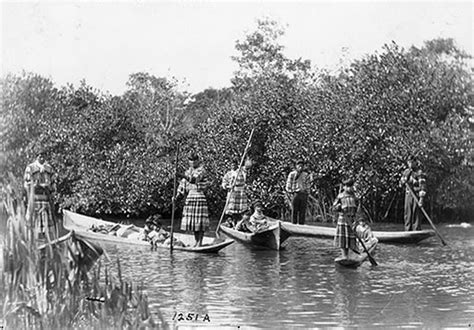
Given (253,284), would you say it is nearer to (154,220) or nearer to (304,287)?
(304,287)

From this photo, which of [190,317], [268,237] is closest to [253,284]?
[190,317]

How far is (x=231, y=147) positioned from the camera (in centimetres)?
1998

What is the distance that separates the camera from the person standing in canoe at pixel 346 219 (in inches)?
445

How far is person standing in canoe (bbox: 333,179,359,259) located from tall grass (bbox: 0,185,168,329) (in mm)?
5159

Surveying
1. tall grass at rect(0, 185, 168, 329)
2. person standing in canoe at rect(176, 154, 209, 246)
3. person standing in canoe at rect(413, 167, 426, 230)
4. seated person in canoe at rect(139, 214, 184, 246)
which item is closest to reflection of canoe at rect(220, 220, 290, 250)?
person standing in canoe at rect(176, 154, 209, 246)

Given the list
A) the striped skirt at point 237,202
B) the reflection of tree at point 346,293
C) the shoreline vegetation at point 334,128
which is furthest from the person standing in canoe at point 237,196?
the reflection of tree at point 346,293

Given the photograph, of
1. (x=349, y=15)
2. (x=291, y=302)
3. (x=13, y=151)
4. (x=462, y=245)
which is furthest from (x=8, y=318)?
(x=462, y=245)

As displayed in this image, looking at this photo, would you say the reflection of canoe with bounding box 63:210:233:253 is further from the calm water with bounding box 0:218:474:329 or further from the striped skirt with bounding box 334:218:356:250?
the striped skirt with bounding box 334:218:356:250

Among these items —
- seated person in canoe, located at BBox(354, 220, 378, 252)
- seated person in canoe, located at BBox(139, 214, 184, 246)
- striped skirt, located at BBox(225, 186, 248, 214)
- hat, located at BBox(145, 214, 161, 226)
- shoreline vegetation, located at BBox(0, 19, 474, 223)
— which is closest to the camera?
seated person in canoe, located at BBox(354, 220, 378, 252)

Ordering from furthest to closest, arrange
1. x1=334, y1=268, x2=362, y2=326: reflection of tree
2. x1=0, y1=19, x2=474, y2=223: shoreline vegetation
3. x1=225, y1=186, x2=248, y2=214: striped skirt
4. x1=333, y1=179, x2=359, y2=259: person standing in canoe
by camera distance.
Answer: x1=0, y1=19, x2=474, y2=223: shoreline vegetation < x1=225, y1=186, x2=248, y2=214: striped skirt < x1=333, y1=179, x2=359, y2=259: person standing in canoe < x1=334, y1=268, x2=362, y2=326: reflection of tree

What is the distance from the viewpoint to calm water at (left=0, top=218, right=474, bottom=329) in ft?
26.9

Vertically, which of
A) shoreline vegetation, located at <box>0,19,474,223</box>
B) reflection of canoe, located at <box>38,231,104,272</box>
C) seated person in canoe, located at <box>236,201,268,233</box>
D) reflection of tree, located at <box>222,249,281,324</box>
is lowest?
reflection of tree, located at <box>222,249,281,324</box>

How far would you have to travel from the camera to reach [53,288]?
668cm

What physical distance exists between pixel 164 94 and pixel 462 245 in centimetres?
1008
